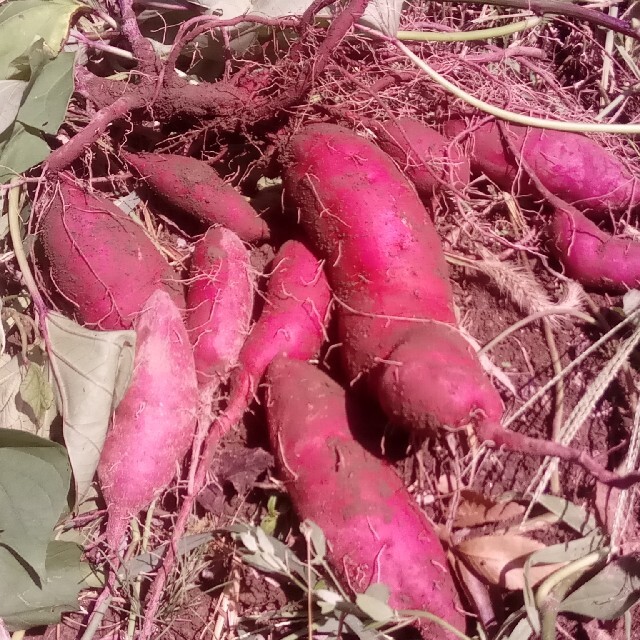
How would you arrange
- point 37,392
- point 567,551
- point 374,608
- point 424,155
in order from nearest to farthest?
point 374,608
point 567,551
point 37,392
point 424,155

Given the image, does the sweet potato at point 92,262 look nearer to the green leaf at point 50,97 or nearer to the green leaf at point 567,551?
the green leaf at point 50,97

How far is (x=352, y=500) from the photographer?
3.40 feet

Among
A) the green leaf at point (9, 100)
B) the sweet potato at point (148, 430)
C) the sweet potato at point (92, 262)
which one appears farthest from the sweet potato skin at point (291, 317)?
the green leaf at point (9, 100)

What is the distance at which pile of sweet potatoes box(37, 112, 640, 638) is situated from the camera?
1017 mm

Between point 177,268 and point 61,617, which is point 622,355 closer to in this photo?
point 177,268

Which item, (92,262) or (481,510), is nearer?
(481,510)

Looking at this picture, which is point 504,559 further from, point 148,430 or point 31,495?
point 31,495

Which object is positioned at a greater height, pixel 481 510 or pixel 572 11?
pixel 572 11

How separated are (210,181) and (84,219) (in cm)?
27

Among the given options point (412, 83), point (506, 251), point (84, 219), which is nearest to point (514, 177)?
point (506, 251)

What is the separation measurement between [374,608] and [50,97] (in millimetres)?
1074

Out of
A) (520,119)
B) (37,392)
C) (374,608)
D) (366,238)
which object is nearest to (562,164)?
(520,119)

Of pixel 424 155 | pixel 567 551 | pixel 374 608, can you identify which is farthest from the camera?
pixel 424 155

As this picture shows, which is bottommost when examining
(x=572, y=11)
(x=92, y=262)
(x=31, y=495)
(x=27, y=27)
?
(x=31, y=495)
